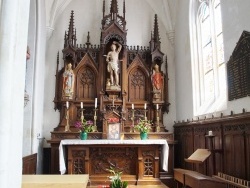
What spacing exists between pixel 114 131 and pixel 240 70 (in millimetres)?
3830

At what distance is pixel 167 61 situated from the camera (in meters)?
9.29

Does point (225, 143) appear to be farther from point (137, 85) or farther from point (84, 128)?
point (137, 85)

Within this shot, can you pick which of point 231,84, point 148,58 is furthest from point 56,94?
point 231,84

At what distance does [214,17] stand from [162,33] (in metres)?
2.86

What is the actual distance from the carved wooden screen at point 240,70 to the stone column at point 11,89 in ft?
11.7

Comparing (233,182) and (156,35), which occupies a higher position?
(156,35)

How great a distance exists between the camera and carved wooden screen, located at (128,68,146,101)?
29.1 feet

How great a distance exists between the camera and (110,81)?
8547mm

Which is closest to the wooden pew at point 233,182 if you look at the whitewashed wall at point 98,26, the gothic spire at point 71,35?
the whitewashed wall at point 98,26

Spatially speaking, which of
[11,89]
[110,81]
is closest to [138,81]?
[110,81]

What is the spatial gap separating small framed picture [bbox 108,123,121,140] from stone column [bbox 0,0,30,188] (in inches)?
212

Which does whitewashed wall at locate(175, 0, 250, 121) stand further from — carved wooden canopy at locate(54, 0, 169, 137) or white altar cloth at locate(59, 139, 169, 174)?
white altar cloth at locate(59, 139, 169, 174)

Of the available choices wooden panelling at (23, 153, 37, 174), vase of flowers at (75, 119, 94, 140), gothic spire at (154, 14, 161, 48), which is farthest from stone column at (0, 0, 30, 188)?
gothic spire at (154, 14, 161, 48)

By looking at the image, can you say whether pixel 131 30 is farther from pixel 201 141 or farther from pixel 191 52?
pixel 201 141
